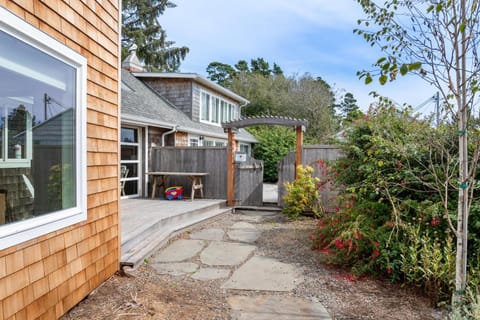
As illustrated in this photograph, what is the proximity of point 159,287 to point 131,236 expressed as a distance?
1255 millimetres

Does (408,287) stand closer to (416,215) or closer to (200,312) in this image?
(416,215)

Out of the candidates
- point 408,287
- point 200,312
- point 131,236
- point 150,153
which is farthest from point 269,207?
point 200,312

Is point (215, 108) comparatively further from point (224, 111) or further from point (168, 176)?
point (168, 176)

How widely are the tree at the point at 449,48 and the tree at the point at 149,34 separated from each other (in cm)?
2180

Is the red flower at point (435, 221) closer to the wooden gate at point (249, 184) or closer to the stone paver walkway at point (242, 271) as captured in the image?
the stone paver walkway at point (242, 271)

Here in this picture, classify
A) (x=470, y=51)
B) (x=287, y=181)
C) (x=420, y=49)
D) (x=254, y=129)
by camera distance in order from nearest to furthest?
(x=470, y=51), (x=420, y=49), (x=287, y=181), (x=254, y=129)

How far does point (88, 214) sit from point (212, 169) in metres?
5.89

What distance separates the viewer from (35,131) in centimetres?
249

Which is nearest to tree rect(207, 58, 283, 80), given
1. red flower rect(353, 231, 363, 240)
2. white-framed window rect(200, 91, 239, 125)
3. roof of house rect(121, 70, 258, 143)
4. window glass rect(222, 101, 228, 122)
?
white-framed window rect(200, 91, 239, 125)

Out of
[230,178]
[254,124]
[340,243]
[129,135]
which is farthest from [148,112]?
[340,243]

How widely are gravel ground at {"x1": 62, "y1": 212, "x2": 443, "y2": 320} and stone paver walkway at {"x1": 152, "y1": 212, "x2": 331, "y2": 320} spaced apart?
11 cm

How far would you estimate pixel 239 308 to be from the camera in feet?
9.89

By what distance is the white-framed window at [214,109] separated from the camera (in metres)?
13.1

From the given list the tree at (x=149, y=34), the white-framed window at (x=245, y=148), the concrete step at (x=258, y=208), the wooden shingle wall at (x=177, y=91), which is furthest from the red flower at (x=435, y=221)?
the tree at (x=149, y=34)
